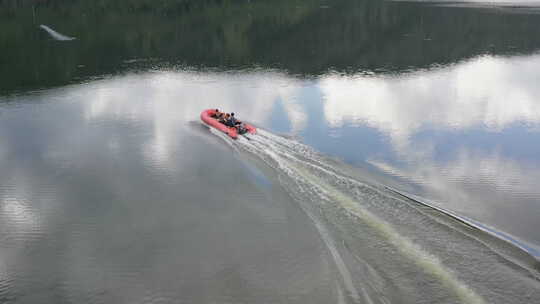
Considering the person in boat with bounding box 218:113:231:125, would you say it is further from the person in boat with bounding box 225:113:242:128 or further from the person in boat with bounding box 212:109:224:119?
the person in boat with bounding box 225:113:242:128

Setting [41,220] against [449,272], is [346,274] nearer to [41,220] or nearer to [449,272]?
[449,272]

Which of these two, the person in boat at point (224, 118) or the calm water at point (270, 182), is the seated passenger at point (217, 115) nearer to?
the person in boat at point (224, 118)

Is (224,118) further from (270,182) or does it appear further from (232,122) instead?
(270,182)

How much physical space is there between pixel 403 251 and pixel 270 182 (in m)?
11.2

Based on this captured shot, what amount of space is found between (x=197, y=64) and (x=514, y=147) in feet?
172

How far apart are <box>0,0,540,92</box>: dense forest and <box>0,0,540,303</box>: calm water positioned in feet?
5.49

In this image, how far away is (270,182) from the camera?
3000 centimetres

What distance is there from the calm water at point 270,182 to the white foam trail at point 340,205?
107mm

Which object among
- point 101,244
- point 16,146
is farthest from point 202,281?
point 16,146

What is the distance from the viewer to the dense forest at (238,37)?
7356cm

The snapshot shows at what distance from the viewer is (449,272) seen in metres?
19.9

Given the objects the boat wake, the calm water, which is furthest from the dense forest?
the boat wake

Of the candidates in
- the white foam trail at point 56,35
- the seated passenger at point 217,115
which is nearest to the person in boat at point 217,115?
the seated passenger at point 217,115

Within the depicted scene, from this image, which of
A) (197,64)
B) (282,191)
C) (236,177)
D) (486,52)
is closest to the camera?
(282,191)
